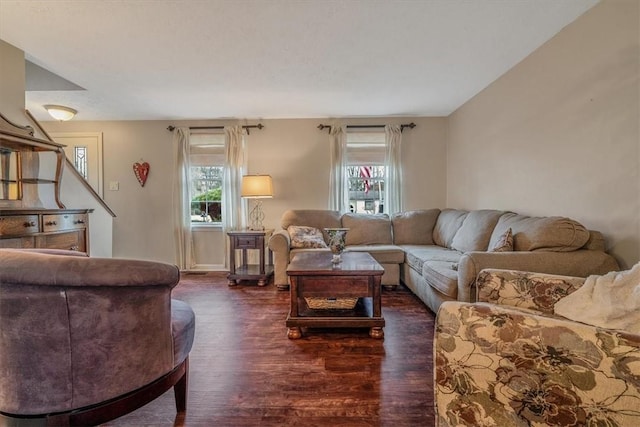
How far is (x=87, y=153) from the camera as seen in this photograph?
13.9ft

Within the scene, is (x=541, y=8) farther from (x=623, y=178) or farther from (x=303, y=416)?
(x=303, y=416)

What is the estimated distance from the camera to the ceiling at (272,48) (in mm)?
1868

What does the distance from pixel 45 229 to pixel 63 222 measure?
191 mm

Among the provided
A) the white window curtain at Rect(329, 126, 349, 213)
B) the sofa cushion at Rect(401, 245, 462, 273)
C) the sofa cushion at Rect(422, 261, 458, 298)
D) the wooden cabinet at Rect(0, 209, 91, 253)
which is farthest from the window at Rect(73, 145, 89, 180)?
the sofa cushion at Rect(422, 261, 458, 298)

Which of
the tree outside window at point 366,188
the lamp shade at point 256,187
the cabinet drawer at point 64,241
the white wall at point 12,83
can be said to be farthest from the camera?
the tree outside window at point 366,188

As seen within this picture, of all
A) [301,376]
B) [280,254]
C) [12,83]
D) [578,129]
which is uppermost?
[12,83]

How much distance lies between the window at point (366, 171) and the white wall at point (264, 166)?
284 millimetres

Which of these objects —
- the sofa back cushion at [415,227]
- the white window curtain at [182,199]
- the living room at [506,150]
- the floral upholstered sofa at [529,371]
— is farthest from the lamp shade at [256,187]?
the floral upholstered sofa at [529,371]

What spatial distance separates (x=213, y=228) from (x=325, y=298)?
2636 mm

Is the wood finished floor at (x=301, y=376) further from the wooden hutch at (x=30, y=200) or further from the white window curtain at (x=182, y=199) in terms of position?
the white window curtain at (x=182, y=199)

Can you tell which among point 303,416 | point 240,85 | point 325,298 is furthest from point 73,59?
point 303,416

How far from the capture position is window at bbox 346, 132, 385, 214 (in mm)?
4207

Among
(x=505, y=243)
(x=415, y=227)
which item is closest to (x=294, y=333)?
(x=505, y=243)

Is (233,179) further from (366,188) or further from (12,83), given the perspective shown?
(12,83)
